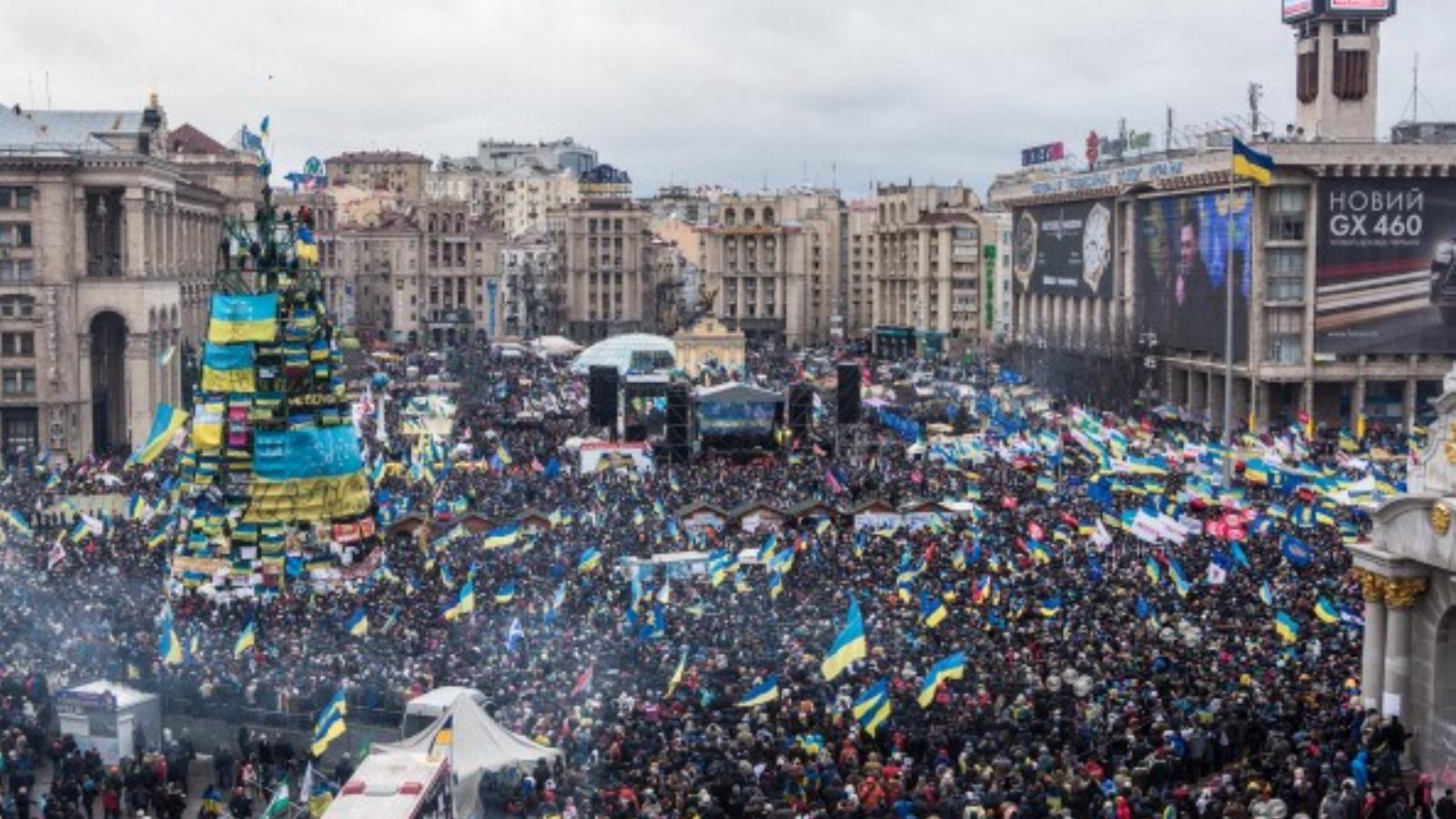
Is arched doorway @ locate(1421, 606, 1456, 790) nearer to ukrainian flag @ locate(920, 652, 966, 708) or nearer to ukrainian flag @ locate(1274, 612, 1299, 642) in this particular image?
ukrainian flag @ locate(1274, 612, 1299, 642)

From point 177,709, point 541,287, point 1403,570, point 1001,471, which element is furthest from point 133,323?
point 541,287

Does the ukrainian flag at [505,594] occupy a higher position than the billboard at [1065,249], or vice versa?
the billboard at [1065,249]

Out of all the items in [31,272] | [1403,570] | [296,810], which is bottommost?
[296,810]

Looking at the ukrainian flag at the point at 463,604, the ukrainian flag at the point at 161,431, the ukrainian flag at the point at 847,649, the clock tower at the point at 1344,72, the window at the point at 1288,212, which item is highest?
the clock tower at the point at 1344,72

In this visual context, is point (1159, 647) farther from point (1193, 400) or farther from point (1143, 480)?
point (1193, 400)

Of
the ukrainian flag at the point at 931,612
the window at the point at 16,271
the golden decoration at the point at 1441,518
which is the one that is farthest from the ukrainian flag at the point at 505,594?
the window at the point at 16,271

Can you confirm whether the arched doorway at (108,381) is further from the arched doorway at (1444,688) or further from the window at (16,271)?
the arched doorway at (1444,688)
